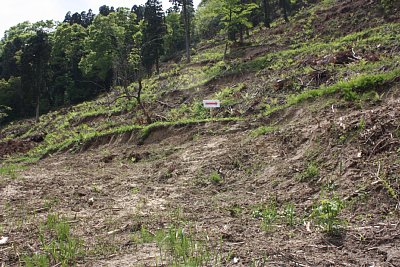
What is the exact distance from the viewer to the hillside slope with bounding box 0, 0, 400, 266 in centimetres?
399

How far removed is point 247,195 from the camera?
6613 millimetres

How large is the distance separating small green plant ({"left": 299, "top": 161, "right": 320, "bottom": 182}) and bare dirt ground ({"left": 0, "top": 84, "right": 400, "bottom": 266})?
0.09 meters

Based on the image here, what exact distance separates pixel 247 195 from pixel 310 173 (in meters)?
1.19

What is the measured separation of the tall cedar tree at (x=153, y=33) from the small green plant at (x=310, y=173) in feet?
116

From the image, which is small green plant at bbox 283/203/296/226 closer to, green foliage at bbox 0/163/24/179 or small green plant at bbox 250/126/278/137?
small green plant at bbox 250/126/278/137

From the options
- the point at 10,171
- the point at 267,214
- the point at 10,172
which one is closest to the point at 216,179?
the point at 267,214

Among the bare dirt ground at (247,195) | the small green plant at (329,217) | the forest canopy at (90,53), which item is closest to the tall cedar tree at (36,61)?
the forest canopy at (90,53)

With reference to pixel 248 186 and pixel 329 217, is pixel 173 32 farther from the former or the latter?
pixel 329 217

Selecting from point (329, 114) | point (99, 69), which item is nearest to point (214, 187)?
Result: point (329, 114)

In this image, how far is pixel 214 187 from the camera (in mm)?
7594

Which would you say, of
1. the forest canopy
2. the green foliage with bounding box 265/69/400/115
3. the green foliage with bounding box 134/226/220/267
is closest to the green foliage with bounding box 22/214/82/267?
the green foliage with bounding box 134/226/220/267

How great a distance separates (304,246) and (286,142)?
4692 mm

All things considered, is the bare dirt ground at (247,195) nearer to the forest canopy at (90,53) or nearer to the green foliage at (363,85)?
the green foliage at (363,85)

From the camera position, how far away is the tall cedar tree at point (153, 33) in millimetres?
41375
